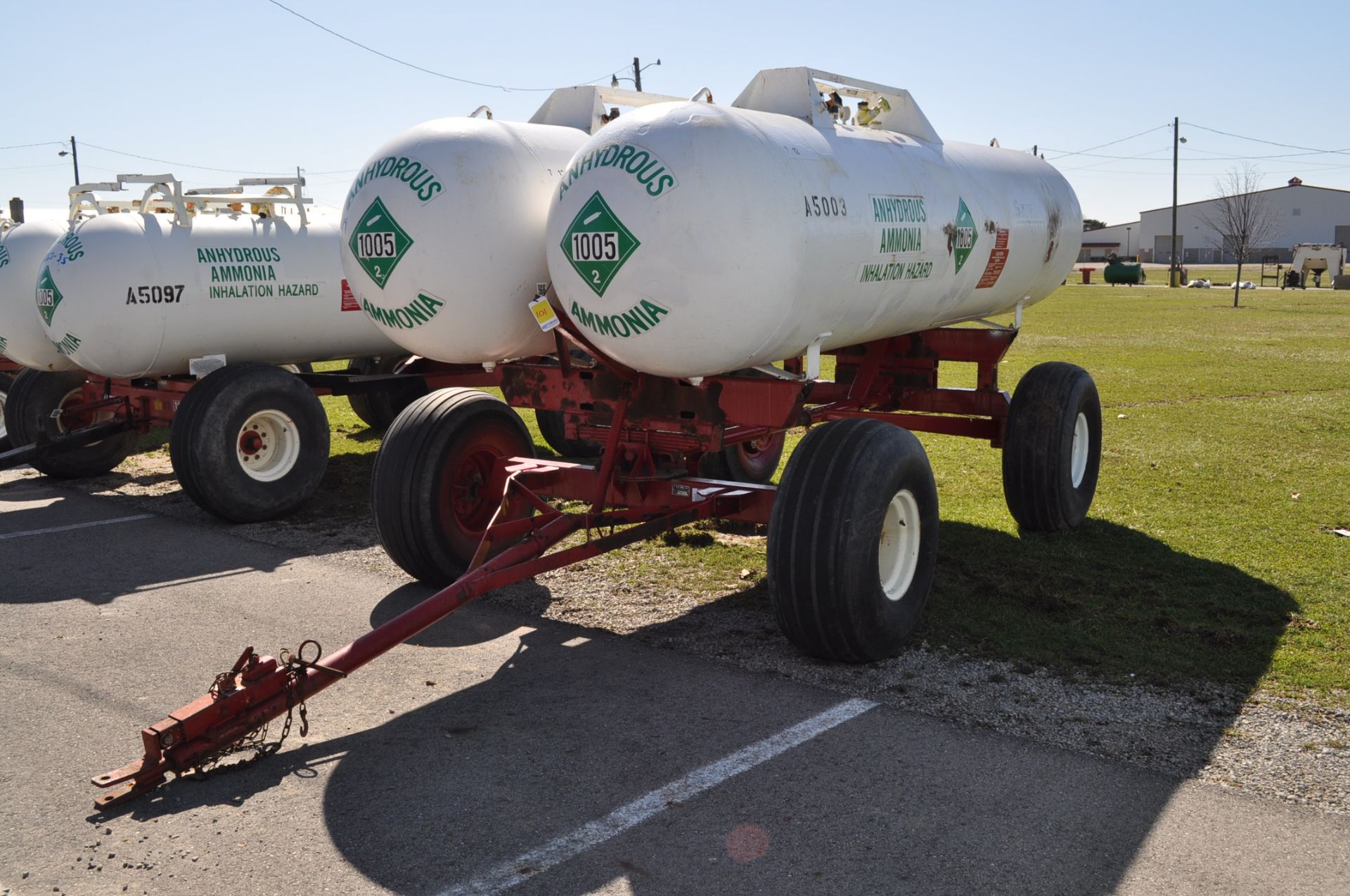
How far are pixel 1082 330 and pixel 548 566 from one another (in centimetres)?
2318

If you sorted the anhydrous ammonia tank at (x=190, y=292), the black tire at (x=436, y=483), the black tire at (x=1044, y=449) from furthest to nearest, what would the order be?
the anhydrous ammonia tank at (x=190, y=292) < the black tire at (x=1044, y=449) < the black tire at (x=436, y=483)

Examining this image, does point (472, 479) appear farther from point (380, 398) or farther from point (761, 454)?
point (380, 398)

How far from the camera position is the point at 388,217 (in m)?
5.95

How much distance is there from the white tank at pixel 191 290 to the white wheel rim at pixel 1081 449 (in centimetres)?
633

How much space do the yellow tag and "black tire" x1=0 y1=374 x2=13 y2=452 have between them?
24.5ft

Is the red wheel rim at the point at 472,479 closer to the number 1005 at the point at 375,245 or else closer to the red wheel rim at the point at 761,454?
the number 1005 at the point at 375,245

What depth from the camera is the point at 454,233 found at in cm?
584

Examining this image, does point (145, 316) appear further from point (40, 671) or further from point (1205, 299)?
point (1205, 299)

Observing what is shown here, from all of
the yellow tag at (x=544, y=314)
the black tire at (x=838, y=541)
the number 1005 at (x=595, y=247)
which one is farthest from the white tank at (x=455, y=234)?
the black tire at (x=838, y=541)

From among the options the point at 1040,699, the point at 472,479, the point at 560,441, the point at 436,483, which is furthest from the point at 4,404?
the point at 1040,699

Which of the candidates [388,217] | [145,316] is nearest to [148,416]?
[145,316]

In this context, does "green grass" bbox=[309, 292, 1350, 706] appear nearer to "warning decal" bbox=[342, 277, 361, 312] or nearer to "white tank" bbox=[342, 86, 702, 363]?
"warning decal" bbox=[342, 277, 361, 312]

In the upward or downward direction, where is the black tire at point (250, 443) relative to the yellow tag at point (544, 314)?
downward

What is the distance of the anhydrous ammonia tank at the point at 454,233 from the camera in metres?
5.86
